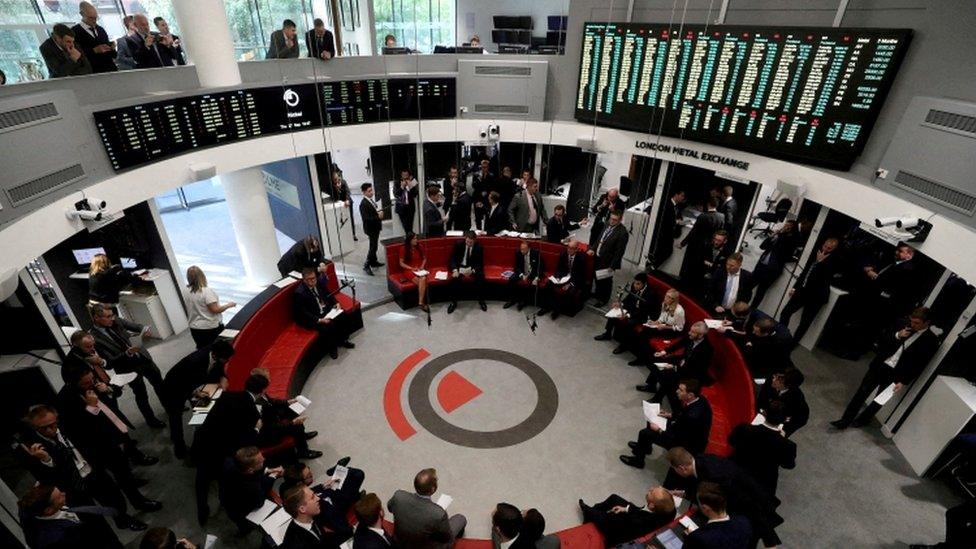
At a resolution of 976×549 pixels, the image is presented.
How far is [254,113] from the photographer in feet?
23.9

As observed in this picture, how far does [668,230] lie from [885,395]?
4444 mm

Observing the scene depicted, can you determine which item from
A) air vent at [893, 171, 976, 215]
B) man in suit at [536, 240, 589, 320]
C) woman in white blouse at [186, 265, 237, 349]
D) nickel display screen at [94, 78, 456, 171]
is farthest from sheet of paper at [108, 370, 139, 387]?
air vent at [893, 171, 976, 215]

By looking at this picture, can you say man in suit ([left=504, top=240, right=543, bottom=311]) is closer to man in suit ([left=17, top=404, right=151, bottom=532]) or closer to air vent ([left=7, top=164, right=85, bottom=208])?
man in suit ([left=17, top=404, right=151, bottom=532])

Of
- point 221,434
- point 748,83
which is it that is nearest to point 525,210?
point 748,83

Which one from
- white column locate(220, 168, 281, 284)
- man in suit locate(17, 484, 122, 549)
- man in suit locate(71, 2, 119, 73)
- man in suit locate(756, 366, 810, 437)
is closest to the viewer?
man in suit locate(17, 484, 122, 549)

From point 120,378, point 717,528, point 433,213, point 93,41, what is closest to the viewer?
point 717,528

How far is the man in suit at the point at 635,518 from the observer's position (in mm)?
3717

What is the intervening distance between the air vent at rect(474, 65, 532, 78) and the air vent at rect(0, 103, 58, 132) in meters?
6.41

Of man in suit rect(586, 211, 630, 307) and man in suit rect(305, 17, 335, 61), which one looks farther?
man in suit rect(305, 17, 335, 61)

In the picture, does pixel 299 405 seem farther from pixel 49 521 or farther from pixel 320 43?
pixel 320 43

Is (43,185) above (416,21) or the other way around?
the other way around

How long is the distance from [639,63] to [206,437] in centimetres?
776

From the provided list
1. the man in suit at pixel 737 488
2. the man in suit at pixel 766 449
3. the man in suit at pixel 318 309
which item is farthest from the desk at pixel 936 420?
the man in suit at pixel 318 309

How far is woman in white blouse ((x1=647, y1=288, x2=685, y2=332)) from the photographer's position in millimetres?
6176
